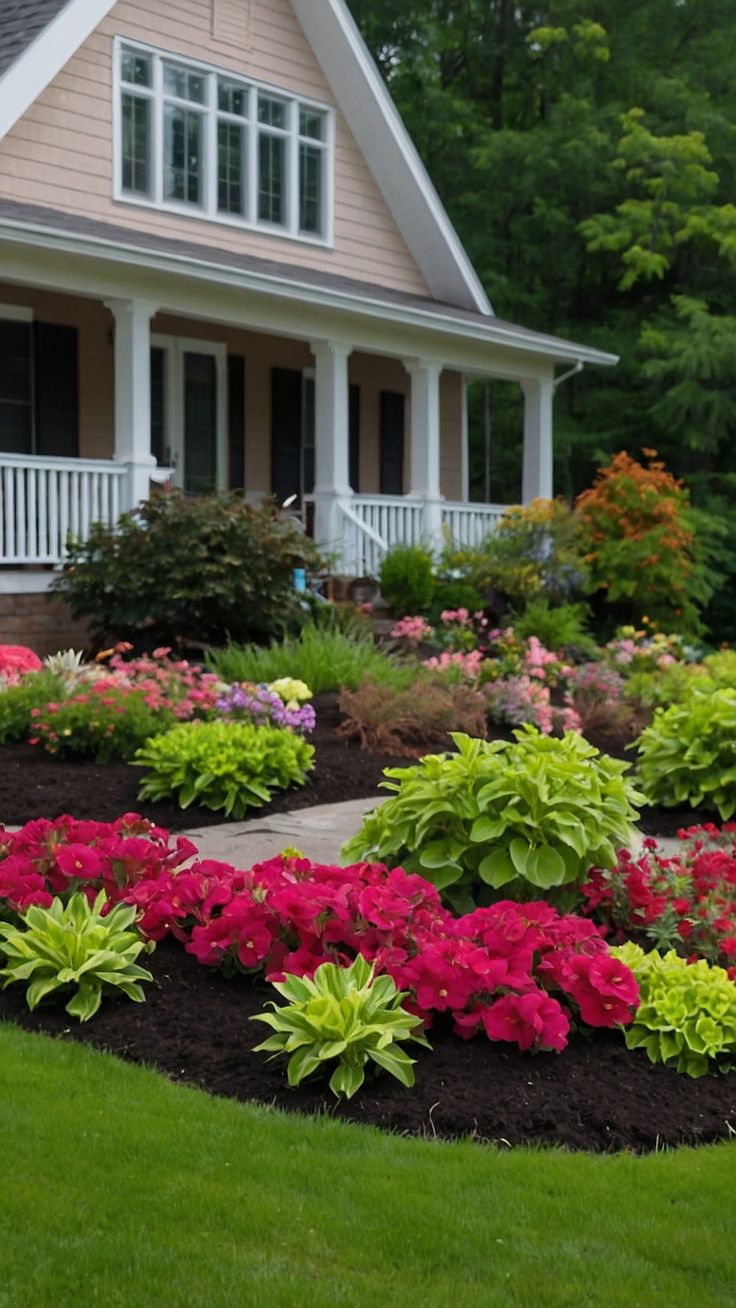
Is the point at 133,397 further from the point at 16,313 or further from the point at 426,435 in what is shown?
the point at 426,435

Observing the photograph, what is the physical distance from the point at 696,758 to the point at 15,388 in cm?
889

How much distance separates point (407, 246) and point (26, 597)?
26.6 ft

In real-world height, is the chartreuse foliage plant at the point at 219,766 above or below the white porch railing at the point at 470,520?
below

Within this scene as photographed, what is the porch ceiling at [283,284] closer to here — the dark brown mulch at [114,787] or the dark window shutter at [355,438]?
the dark window shutter at [355,438]

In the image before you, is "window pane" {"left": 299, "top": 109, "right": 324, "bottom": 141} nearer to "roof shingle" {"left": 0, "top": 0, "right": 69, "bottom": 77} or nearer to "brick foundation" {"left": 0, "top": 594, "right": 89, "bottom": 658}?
"roof shingle" {"left": 0, "top": 0, "right": 69, "bottom": 77}

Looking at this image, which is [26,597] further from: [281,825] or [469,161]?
[469,161]

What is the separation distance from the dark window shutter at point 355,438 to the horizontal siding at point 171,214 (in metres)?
1.38

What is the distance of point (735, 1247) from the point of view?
341cm

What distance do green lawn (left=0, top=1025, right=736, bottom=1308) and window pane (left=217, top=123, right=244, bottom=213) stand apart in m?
13.8

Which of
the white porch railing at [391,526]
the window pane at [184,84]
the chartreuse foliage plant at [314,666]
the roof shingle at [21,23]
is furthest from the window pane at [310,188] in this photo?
the chartreuse foliage plant at [314,666]

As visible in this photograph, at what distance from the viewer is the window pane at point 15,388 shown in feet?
48.2

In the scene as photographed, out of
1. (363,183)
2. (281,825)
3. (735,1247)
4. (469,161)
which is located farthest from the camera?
(469,161)

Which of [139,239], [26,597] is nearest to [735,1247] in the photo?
[26,597]

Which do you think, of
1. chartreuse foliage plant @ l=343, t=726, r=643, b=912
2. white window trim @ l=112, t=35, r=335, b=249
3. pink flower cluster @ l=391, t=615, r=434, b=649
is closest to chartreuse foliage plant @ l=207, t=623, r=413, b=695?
pink flower cluster @ l=391, t=615, r=434, b=649
